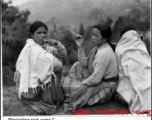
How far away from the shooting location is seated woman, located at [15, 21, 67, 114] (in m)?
2.92

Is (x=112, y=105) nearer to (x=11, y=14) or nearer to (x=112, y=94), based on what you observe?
(x=112, y=94)

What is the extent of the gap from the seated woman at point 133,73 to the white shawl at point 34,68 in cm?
107

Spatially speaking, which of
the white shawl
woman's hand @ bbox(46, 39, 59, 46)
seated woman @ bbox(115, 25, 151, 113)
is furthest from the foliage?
seated woman @ bbox(115, 25, 151, 113)

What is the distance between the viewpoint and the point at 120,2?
4.07 m

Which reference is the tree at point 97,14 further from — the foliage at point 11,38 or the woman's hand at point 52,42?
the foliage at point 11,38

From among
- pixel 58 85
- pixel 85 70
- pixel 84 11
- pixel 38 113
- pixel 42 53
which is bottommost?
pixel 38 113

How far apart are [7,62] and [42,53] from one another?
3.56 metres

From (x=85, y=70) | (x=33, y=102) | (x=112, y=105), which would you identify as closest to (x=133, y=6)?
(x=85, y=70)

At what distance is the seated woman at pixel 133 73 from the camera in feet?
9.34

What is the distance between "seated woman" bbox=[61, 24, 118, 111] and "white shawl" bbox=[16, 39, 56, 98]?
15.5 inches

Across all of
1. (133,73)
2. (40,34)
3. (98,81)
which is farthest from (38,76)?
(133,73)

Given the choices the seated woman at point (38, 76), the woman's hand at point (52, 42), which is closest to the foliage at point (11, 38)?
the woman's hand at point (52, 42)

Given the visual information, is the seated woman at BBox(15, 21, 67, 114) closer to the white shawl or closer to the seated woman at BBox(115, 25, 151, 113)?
the white shawl

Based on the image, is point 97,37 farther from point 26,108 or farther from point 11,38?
point 11,38
